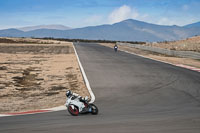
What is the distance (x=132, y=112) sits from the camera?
31.4 feet

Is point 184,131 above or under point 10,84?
above

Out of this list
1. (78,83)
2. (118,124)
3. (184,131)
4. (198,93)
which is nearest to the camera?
(184,131)

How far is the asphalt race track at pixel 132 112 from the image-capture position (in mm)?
6727

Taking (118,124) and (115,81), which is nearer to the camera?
(118,124)

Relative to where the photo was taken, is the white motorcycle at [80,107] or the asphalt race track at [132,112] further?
the white motorcycle at [80,107]

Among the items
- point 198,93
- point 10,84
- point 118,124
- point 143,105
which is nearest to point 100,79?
point 10,84

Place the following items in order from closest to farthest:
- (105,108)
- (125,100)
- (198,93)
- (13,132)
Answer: (13,132) < (105,108) < (125,100) < (198,93)

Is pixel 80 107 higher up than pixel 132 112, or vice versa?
pixel 80 107

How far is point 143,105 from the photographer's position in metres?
11.3

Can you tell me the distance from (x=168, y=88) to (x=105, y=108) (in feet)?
18.6

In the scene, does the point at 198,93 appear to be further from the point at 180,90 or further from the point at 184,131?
the point at 184,131

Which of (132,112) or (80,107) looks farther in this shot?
(132,112)

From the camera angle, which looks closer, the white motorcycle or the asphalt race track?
the asphalt race track

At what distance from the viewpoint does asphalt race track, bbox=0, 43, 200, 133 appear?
6.73 metres
